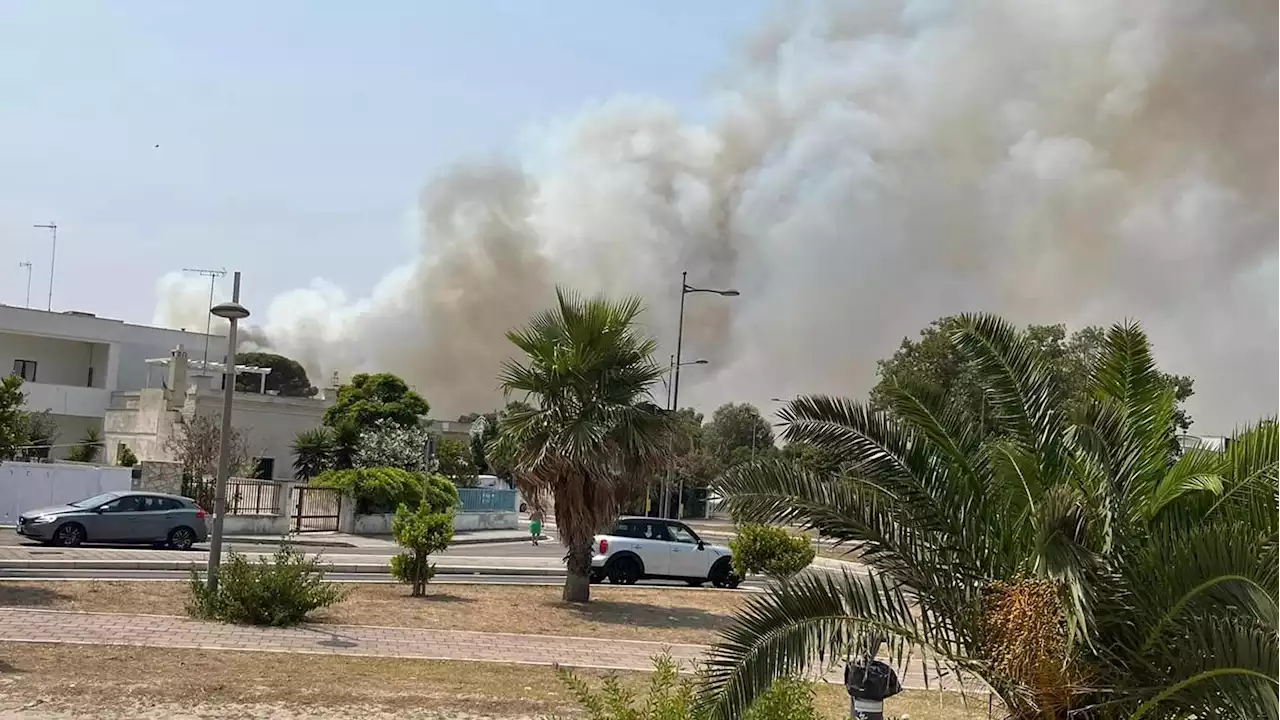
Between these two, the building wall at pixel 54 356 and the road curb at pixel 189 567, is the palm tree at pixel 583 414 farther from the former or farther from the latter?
the building wall at pixel 54 356

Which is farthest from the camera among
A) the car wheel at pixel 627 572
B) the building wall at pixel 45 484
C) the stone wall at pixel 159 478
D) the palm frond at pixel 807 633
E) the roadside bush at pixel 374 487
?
the roadside bush at pixel 374 487

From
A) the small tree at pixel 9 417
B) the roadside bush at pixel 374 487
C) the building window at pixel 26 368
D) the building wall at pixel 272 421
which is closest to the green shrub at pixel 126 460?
the building wall at pixel 272 421

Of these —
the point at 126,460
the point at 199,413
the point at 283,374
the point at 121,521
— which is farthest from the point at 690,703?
the point at 283,374

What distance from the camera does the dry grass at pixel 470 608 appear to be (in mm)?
14484

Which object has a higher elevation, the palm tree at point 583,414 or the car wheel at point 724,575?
the palm tree at point 583,414

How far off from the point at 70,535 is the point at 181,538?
2.46m

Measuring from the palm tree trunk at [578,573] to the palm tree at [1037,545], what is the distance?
9870mm

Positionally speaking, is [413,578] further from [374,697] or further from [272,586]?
[374,697]

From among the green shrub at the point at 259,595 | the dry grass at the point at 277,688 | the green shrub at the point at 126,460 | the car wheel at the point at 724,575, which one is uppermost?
the green shrub at the point at 126,460

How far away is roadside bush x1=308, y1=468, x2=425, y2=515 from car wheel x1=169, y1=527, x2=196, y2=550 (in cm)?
927

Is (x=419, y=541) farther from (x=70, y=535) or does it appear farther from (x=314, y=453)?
(x=314, y=453)

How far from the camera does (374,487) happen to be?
36344 millimetres

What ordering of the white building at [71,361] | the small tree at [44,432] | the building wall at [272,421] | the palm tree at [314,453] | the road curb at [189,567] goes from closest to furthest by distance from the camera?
the road curb at [189,567]
the small tree at [44,432]
the palm tree at [314,453]
the building wall at [272,421]
the white building at [71,361]

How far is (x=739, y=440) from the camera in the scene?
327 ft
